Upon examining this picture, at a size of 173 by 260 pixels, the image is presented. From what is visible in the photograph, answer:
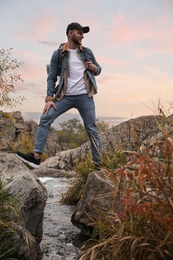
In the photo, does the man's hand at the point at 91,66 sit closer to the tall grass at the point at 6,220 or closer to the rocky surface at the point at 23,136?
the tall grass at the point at 6,220

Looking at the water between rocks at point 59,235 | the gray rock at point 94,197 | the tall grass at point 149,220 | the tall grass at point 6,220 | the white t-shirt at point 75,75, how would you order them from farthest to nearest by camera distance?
the white t-shirt at point 75,75 < the gray rock at point 94,197 < the water between rocks at point 59,235 < the tall grass at point 6,220 < the tall grass at point 149,220

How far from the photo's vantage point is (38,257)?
536 centimetres

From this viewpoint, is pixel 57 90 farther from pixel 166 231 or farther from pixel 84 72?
pixel 166 231

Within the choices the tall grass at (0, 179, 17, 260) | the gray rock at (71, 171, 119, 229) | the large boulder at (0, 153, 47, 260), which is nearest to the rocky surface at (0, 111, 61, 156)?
the gray rock at (71, 171, 119, 229)

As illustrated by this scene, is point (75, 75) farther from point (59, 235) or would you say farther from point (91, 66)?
point (59, 235)

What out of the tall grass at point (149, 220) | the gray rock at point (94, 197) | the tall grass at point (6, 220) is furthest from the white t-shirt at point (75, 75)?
the tall grass at point (149, 220)

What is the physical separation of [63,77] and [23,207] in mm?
2695

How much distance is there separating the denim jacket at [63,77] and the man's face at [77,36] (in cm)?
11

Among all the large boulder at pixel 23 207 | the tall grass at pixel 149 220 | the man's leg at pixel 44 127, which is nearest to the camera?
the tall grass at pixel 149 220

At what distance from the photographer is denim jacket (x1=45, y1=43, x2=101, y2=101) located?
23.2 ft

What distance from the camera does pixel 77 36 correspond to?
7168 millimetres

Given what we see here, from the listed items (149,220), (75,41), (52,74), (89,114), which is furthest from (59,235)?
(149,220)

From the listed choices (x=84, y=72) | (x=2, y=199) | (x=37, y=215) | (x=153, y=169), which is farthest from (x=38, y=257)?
(x=84, y=72)

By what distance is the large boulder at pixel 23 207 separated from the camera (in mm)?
4711
